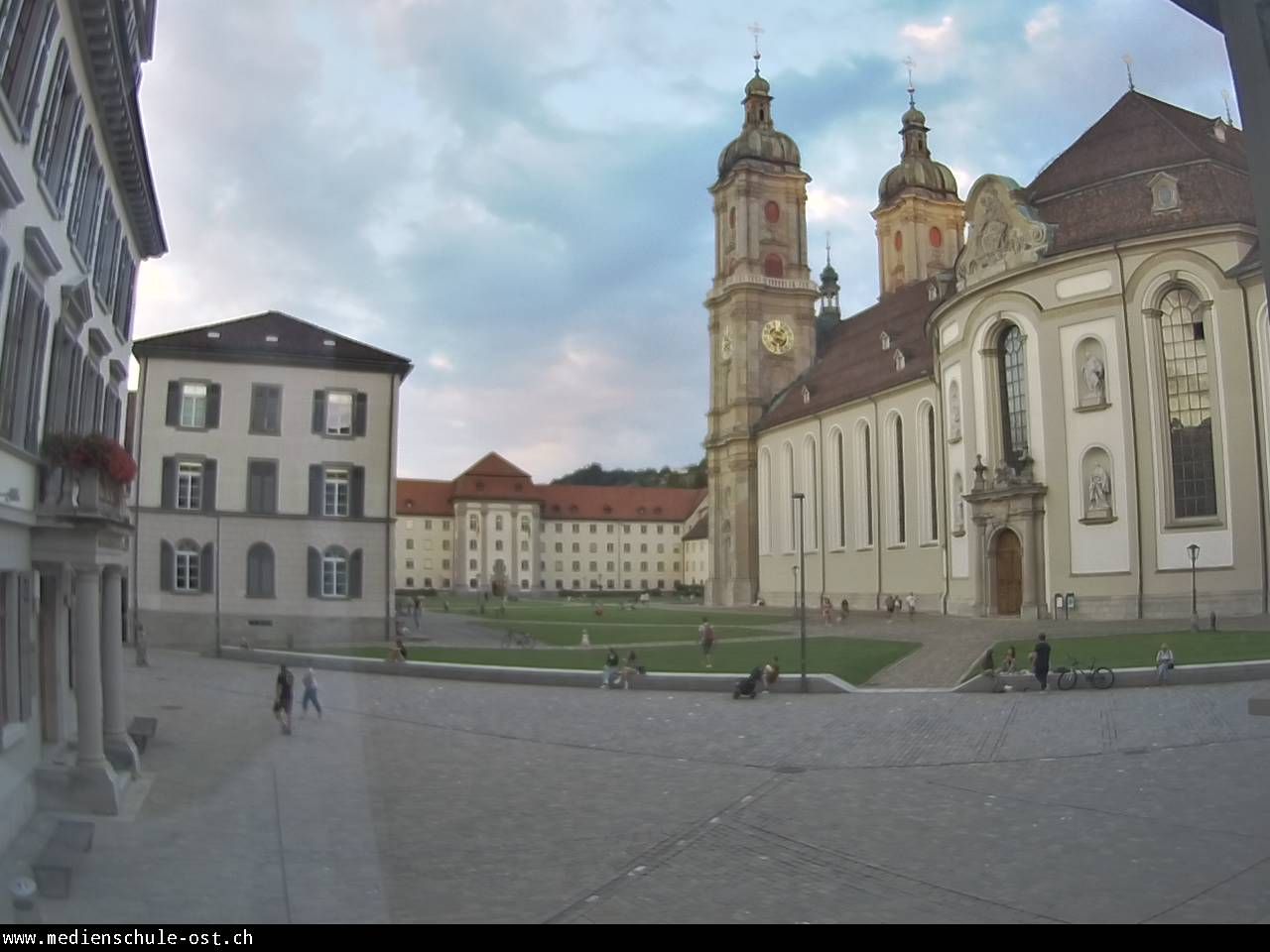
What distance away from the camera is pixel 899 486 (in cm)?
6166

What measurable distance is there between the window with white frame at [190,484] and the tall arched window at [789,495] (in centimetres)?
5503

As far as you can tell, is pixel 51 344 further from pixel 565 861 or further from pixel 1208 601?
pixel 1208 601

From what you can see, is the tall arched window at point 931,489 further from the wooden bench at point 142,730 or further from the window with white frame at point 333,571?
the wooden bench at point 142,730

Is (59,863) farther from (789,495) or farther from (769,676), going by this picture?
(789,495)

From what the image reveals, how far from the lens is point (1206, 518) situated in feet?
130

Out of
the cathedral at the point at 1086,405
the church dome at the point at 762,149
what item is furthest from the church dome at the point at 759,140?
the cathedral at the point at 1086,405

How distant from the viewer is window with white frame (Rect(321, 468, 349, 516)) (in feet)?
74.2

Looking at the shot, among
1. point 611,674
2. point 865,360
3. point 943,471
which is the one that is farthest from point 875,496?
point 611,674

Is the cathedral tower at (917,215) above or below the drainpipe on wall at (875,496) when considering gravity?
above

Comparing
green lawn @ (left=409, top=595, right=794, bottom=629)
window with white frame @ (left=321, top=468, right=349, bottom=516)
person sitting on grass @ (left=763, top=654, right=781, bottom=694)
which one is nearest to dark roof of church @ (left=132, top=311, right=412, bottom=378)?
window with white frame @ (left=321, top=468, right=349, bottom=516)

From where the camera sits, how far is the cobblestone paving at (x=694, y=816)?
9508 mm

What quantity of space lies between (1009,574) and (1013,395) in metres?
7.23

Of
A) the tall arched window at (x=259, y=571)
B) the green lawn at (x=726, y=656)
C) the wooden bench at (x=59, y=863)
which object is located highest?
the tall arched window at (x=259, y=571)
